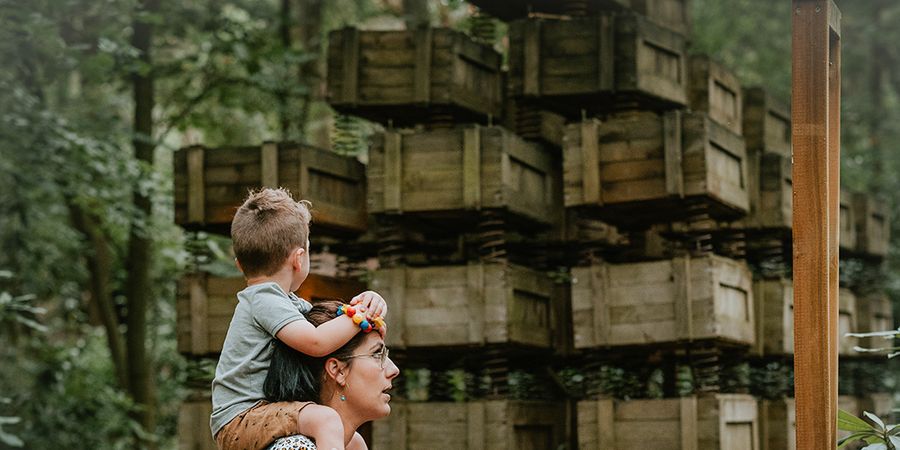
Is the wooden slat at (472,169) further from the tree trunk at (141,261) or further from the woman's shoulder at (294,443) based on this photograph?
the tree trunk at (141,261)

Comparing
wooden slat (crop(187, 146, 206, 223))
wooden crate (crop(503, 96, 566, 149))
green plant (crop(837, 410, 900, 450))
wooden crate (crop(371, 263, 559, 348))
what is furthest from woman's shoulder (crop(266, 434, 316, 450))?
wooden crate (crop(503, 96, 566, 149))

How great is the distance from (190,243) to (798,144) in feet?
19.3

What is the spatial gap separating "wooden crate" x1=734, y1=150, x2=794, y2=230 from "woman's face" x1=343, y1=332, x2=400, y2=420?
6.04m

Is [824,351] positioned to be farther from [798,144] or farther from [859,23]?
[859,23]

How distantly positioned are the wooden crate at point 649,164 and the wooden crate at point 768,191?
3.85ft

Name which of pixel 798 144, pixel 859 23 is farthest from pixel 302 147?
pixel 859 23

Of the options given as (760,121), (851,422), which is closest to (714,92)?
(760,121)

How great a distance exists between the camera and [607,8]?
9.88 m

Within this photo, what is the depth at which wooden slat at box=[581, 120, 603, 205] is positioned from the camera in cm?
870

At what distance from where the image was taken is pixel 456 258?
10.0 meters

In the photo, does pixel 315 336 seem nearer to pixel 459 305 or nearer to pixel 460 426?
pixel 459 305

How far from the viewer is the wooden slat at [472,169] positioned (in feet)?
28.9

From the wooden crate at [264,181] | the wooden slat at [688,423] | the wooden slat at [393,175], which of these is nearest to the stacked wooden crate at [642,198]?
the wooden slat at [688,423]

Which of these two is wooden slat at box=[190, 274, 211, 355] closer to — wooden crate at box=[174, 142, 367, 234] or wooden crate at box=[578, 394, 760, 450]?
wooden crate at box=[174, 142, 367, 234]
